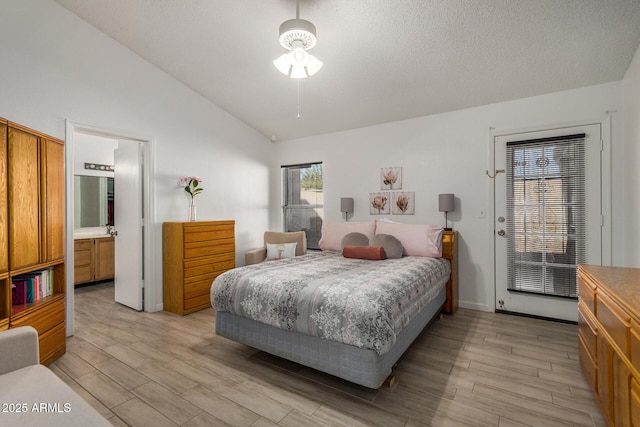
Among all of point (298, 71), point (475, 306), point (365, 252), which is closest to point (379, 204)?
point (365, 252)

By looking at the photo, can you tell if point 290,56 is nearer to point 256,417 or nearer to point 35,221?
point 35,221

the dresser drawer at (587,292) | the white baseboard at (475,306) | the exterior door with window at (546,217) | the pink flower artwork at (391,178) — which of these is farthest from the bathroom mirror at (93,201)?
the dresser drawer at (587,292)

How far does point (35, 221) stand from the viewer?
2.24m

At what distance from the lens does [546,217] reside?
10.7 feet

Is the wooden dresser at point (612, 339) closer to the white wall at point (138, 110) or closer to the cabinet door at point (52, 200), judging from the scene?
the cabinet door at point (52, 200)

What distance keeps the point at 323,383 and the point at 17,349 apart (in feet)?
5.59

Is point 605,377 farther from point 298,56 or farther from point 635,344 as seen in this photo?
point 298,56

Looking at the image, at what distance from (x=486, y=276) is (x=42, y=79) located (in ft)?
16.5

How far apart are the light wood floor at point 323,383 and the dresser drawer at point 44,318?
1.04ft

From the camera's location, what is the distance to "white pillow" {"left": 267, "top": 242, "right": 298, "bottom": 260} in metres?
4.27

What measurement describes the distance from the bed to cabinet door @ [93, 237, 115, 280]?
11.9 ft

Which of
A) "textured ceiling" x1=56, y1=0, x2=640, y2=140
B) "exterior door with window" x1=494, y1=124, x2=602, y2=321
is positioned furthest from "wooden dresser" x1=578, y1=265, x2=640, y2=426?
"textured ceiling" x1=56, y1=0, x2=640, y2=140

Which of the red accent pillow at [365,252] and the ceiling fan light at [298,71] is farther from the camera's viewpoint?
the red accent pillow at [365,252]

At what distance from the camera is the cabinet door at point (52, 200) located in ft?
7.67
